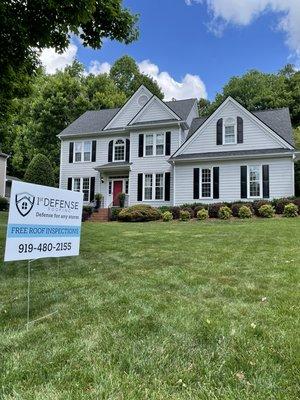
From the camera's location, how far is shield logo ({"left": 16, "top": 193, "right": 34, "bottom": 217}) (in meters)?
4.38

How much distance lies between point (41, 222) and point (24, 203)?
0.44 metres

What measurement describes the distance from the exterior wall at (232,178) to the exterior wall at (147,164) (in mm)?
1134

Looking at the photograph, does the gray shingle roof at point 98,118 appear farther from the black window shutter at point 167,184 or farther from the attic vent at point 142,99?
the black window shutter at point 167,184

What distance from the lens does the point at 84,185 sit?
91.0ft

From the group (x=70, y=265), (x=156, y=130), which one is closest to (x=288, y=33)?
(x=156, y=130)

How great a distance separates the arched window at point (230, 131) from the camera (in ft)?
74.6

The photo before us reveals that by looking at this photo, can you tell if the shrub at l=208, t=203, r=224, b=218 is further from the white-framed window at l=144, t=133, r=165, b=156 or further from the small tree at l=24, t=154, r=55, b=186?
the small tree at l=24, t=154, r=55, b=186

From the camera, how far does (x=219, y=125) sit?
23.0 m

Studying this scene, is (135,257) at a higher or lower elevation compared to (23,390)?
higher

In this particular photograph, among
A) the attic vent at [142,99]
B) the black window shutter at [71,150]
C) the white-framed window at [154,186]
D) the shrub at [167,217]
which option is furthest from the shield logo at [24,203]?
the black window shutter at [71,150]

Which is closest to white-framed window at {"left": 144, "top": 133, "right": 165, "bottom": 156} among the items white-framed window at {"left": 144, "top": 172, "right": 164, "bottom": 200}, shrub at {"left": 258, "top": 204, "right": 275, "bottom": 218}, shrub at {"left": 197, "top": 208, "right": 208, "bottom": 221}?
white-framed window at {"left": 144, "top": 172, "right": 164, "bottom": 200}

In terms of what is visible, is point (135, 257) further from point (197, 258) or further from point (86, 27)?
point (86, 27)

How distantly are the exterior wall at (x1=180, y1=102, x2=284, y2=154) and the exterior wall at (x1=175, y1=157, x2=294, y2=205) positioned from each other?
2.91ft

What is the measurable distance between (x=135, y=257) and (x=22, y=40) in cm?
533
